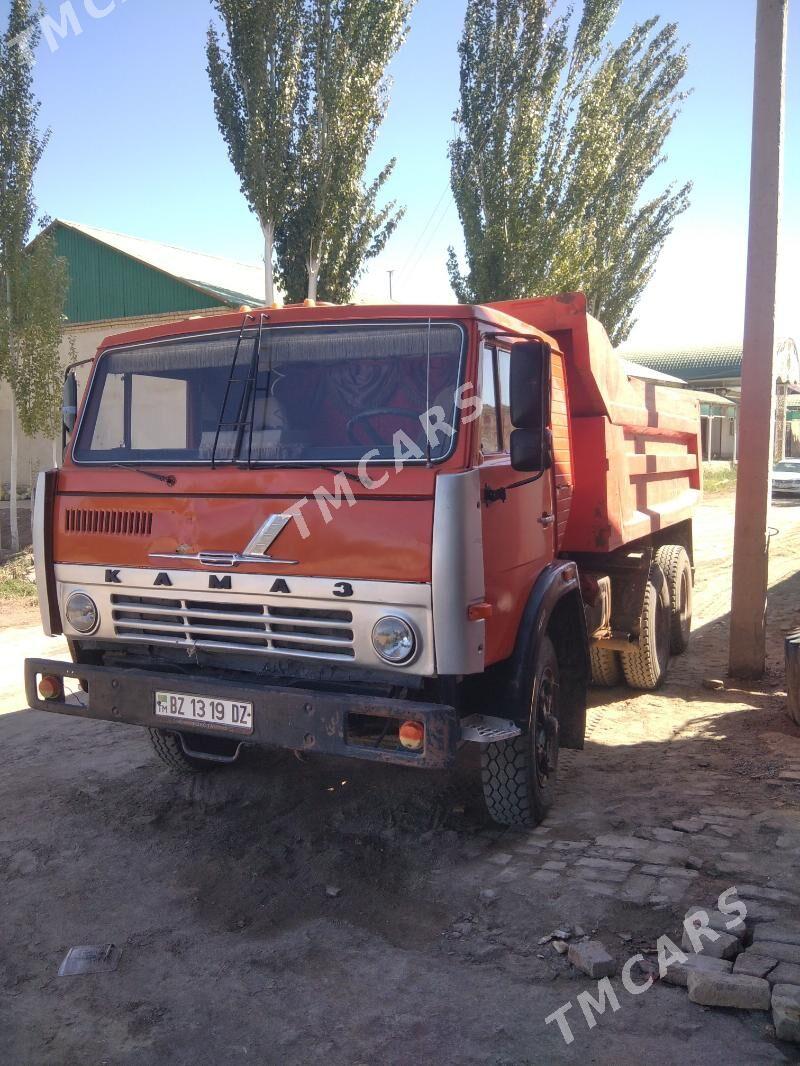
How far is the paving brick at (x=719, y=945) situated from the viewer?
10.2 ft

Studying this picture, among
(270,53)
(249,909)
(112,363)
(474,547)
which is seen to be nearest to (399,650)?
(474,547)

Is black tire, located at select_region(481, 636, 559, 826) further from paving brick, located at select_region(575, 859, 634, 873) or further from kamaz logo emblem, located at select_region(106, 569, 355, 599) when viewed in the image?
kamaz logo emblem, located at select_region(106, 569, 355, 599)

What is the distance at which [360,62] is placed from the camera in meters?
14.3

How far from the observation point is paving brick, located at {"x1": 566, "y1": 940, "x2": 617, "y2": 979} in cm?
308

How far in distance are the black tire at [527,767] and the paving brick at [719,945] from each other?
1.02 metres

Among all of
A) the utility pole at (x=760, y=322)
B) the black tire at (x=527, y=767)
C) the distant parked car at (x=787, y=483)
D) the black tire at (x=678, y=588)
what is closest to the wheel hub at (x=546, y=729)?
the black tire at (x=527, y=767)

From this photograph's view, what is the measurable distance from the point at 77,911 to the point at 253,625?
137 cm

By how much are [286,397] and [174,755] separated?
2246 mm

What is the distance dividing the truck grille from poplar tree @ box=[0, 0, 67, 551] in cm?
1108

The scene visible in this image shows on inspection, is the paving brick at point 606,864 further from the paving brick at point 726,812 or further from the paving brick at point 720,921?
the paving brick at point 726,812

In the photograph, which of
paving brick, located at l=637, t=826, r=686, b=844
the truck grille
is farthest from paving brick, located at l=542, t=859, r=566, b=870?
the truck grille

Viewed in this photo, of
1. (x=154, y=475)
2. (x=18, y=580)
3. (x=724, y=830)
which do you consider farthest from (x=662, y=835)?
(x=18, y=580)

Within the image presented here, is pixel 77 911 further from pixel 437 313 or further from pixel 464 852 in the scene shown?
pixel 437 313

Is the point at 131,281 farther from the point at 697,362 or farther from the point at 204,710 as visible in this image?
the point at 697,362
